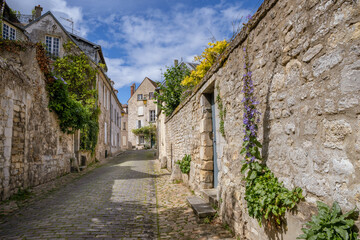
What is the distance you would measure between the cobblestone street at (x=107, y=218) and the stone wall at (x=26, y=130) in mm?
995

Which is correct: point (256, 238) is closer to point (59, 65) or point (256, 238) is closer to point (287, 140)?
point (287, 140)

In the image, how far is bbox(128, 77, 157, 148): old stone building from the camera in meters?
38.0

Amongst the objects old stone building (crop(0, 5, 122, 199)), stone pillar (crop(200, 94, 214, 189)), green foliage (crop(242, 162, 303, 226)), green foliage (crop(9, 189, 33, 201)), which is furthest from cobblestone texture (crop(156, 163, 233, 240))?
old stone building (crop(0, 5, 122, 199))

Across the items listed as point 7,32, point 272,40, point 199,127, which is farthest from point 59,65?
point 272,40

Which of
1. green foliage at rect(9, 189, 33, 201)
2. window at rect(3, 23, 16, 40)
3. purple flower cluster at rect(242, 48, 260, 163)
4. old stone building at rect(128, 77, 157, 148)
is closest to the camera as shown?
purple flower cluster at rect(242, 48, 260, 163)

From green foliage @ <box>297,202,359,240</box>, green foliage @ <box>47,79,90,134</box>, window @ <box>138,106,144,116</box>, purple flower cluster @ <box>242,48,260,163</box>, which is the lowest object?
green foliage @ <box>297,202,359,240</box>

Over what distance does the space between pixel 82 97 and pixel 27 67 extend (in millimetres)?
6478

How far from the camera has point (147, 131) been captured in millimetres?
37031

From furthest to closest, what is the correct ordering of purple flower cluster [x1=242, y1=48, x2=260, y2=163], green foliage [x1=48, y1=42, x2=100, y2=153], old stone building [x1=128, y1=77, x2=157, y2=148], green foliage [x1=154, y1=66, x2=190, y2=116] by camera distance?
old stone building [x1=128, y1=77, x2=157, y2=148] < green foliage [x1=48, y1=42, x2=100, y2=153] < green foliage [x1=154, y1=66, x2=190, y2=116] < purple flower cluster [x1=242, y1=48, x2=260, y2=163]

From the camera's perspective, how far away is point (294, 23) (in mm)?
2227

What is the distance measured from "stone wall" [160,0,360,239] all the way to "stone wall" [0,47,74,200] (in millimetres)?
5166

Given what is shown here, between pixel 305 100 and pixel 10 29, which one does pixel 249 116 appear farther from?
pixel 10 29

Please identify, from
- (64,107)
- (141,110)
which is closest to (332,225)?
(64,107)

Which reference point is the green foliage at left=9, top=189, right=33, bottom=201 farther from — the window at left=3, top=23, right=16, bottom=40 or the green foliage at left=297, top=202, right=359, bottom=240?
the window at left=3, top=23, right=16, bottom=40
